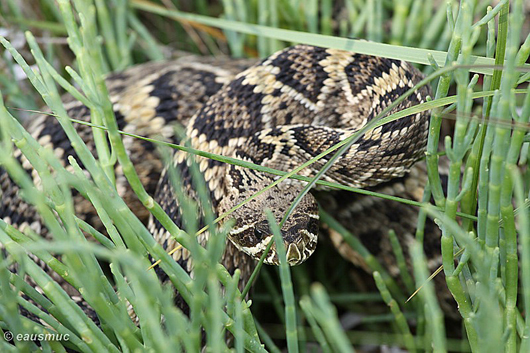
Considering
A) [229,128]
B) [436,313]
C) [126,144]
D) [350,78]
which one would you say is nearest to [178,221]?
[229,128]

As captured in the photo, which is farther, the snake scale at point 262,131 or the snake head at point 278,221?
the snake scale at point 262,131

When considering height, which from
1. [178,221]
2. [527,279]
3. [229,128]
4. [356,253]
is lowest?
[356,253]

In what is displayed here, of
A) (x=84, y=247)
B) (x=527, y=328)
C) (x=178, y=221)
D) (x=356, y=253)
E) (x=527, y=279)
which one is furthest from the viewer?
(x=356, y=253)

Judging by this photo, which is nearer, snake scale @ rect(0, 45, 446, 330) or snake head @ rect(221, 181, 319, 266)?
snake head @ rect(221, 181, 319, 266)

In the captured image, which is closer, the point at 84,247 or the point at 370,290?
the point at 84,247

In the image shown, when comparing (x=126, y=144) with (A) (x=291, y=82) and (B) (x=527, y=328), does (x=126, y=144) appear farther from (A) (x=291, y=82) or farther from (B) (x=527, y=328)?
(B) (x=527, y=328)
